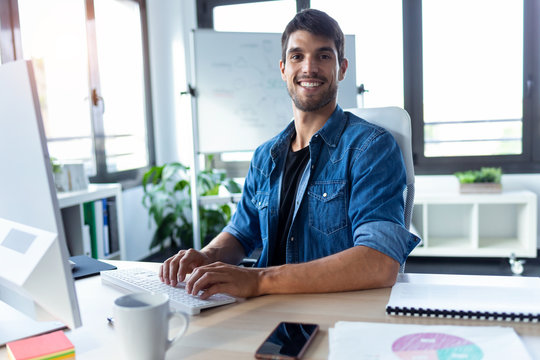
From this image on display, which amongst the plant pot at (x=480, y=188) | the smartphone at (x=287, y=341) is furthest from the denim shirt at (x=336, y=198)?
the plant pot at (x=480, y=188)

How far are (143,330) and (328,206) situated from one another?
712 millimetres

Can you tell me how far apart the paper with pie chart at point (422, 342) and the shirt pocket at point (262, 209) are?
2.11 ft

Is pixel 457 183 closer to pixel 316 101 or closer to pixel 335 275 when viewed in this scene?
pixel 316 101

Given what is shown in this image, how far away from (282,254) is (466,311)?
640mm

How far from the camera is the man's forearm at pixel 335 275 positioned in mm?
922

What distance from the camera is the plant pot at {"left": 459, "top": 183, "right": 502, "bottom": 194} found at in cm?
325

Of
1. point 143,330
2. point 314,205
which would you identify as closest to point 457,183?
point 314,205

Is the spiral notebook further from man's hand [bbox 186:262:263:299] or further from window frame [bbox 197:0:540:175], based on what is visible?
window frame [bbox 197:0:540:175]

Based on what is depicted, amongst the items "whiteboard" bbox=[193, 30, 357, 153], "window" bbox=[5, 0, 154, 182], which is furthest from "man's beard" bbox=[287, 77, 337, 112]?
"window" bbox=[5, 0, 154, 182]

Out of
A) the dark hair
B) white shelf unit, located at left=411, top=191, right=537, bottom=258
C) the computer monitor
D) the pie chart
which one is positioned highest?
the dark hair

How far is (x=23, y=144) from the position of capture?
1.96 ft

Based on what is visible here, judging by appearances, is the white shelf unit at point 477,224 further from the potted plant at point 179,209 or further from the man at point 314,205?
the man at point 314,205

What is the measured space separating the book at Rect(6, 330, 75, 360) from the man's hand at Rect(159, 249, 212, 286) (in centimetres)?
29

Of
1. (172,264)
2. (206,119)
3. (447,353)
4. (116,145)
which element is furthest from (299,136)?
(116,145)
